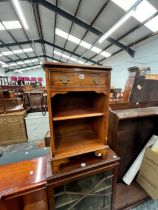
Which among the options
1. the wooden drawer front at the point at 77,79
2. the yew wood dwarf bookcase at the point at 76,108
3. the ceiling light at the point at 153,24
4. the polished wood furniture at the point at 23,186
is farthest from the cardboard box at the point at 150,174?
the ceiling light at the point at 153,24

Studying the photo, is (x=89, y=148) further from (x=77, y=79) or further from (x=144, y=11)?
(x=144, y=11)

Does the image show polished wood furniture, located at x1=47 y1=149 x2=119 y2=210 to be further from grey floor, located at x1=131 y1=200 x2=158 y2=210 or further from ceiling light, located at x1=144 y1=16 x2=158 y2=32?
ceiling light, located at x1=144 y1=16 x2=158 y2=32

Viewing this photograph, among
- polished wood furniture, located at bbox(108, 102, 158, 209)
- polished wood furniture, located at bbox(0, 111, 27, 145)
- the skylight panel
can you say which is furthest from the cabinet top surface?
the skylight panel

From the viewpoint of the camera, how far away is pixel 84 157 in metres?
1.13

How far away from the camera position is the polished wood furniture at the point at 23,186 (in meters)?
0.91

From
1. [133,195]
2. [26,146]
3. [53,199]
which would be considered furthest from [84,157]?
[26,146]

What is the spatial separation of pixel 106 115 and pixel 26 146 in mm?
2926

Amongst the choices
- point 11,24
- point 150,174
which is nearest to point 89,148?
point 150,174

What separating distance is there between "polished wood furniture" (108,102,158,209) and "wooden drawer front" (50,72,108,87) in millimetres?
524

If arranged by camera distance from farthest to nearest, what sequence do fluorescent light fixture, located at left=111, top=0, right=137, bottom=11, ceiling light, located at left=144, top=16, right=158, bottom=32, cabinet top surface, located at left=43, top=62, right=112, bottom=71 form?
ceiling light, located at left=144, top=16, right=158, bottom=32 < fluorescent light fixture, located at left=111, top=0, right=137, bottom=11 < cabinet top surface, located at left=43, top=62, right=112, bottom=71

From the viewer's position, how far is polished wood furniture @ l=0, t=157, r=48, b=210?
2.97 ft

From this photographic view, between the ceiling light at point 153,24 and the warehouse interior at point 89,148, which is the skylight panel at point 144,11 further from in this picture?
the ceiling light at point 153,24

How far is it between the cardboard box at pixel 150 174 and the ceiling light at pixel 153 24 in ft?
13.6

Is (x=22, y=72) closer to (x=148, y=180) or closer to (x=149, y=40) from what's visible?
(x=149, y=40)
